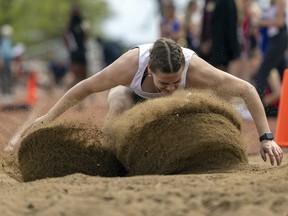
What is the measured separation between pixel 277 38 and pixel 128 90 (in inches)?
208

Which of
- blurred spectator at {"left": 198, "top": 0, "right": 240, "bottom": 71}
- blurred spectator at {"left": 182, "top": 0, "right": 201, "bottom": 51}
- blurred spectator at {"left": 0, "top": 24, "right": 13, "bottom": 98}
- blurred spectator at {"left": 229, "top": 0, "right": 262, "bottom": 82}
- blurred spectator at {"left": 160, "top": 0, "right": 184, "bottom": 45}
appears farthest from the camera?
blurred spectator at {"left": 0, "top": 24, "right": 13, "bottom": 98}

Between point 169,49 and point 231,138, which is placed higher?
point 169,49

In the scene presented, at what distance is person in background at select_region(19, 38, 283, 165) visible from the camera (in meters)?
6.81

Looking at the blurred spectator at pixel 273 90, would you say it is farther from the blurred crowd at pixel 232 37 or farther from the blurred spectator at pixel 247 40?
the blurred spectator at pixel 247 40

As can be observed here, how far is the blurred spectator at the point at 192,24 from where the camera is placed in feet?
50.6

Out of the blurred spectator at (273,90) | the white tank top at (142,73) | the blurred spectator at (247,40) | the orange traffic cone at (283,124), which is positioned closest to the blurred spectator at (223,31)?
the blurred spectator at (273,90)

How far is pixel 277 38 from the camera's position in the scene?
12.2 metres

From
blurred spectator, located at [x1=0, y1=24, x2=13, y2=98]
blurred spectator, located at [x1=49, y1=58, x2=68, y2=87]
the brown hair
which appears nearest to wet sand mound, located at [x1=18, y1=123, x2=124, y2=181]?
the brown hair

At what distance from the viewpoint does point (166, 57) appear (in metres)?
6.77

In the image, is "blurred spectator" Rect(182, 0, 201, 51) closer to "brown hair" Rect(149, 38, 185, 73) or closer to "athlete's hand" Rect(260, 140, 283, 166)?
"brown hair" Rect(149, 38, 185, 73)

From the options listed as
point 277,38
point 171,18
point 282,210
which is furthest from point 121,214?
point 171,18

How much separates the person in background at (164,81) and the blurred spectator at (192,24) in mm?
7961

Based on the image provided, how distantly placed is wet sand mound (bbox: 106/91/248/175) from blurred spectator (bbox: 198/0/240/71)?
5814 millimetres

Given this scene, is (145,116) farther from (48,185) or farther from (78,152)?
(48,185)
